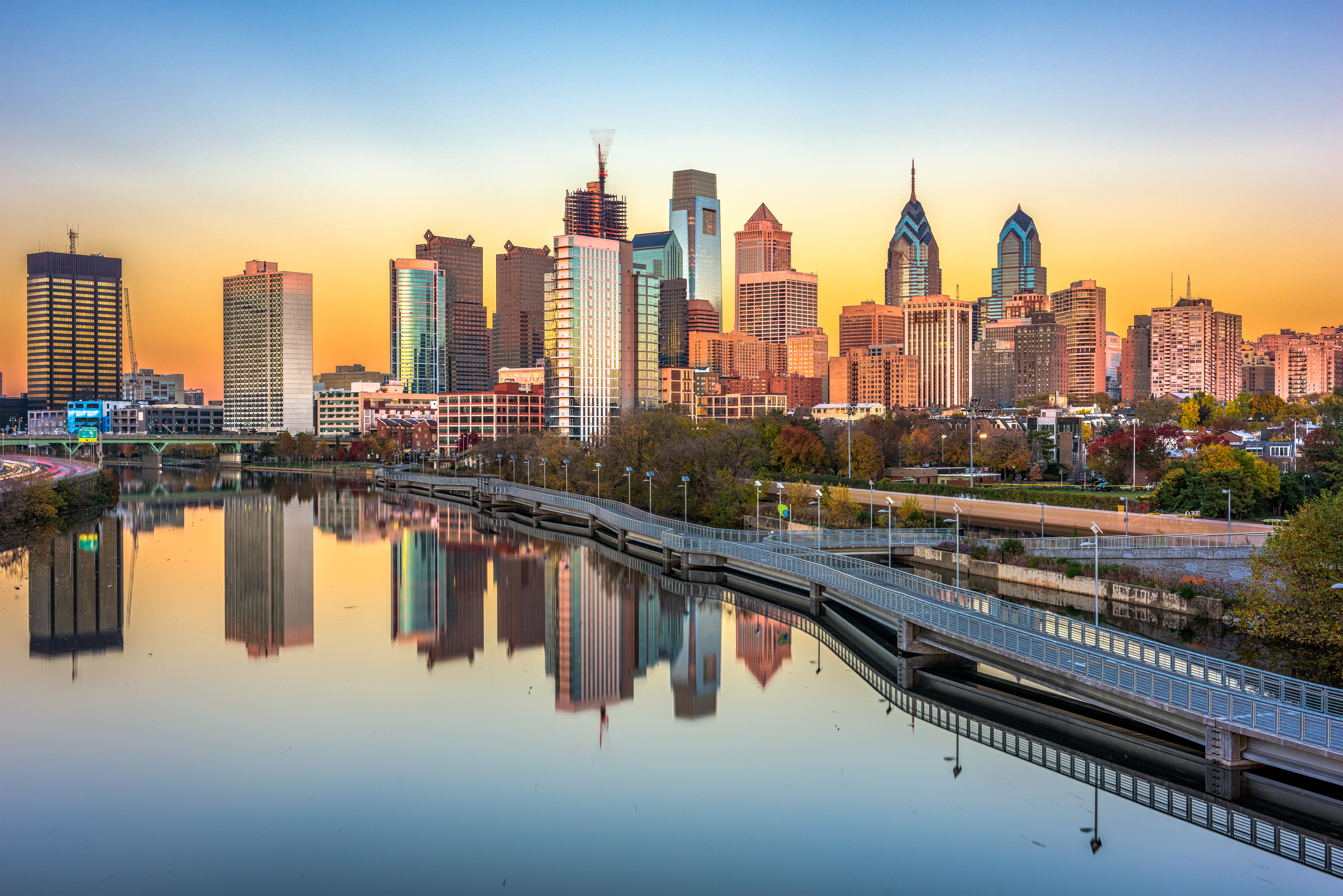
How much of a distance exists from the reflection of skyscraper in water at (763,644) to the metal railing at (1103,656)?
2.43 m

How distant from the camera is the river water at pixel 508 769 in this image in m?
19.4

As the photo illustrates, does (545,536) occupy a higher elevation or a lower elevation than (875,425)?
lower

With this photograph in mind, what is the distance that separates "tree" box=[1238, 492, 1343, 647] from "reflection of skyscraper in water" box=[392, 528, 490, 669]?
1015 inches

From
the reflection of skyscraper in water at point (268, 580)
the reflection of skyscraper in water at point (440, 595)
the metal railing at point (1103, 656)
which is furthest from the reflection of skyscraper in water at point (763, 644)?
the reflection of skyscraper in water at point (268, 580)

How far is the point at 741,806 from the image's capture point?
22.5 meters

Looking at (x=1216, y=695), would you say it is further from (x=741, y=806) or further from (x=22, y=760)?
(x=22, y=760)

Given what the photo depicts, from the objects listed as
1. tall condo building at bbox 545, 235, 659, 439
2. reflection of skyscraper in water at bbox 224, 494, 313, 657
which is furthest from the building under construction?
reflection of skyscraper in water at bbox 224, 494, 313, 657

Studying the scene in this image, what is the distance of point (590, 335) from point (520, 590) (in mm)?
108638

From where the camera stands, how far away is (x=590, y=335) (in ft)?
509

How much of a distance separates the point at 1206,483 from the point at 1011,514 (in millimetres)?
10475

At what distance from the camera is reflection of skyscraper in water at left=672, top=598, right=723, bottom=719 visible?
30.5 metres

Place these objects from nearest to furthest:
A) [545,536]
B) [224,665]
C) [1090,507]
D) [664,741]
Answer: [664,741] < [224,665] < [1090,507] < [545,536]

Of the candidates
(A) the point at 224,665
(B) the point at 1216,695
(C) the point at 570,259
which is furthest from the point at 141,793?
(C) the point at 570,259

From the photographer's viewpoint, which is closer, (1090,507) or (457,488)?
(1090,507)
